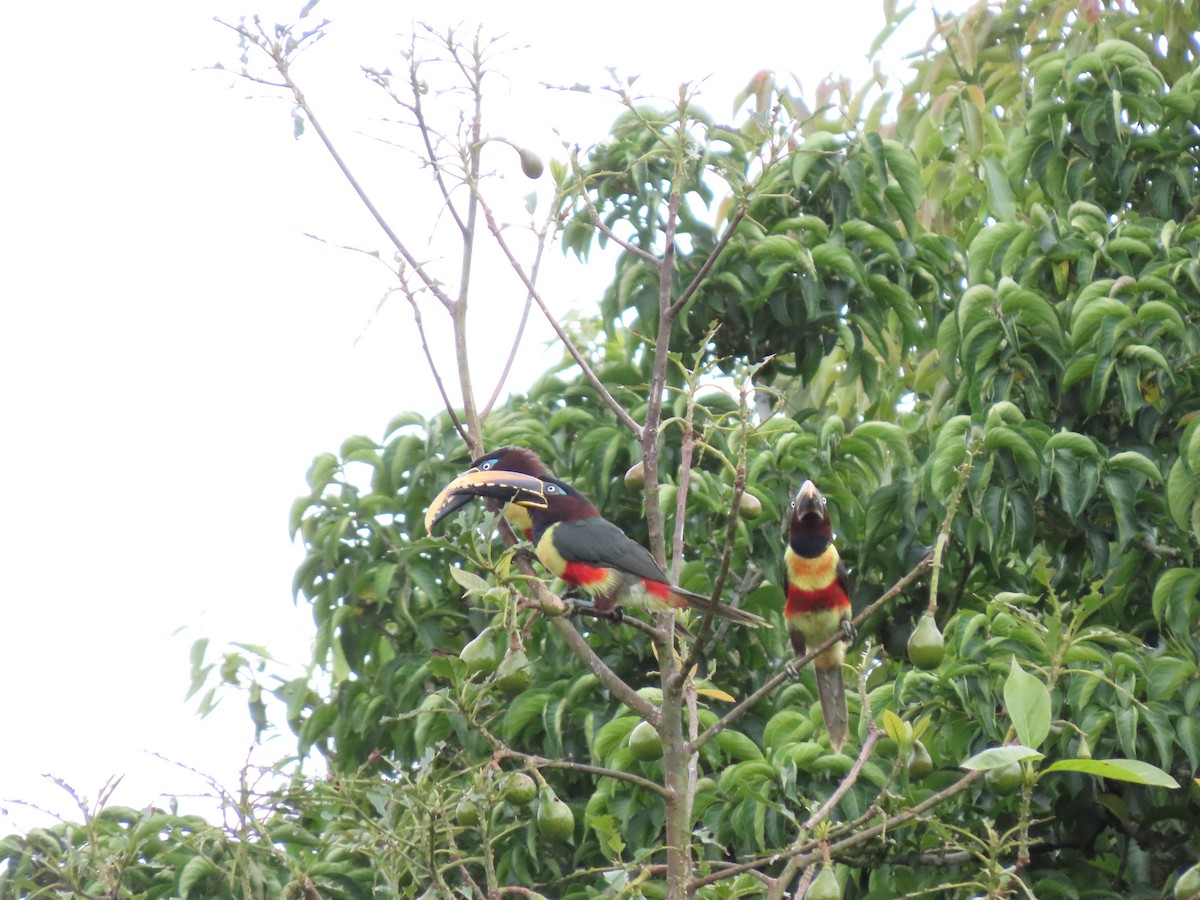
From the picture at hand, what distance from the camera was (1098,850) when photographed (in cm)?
412

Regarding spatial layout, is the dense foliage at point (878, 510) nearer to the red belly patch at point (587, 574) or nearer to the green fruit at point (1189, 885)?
the red belly patch at point (587, 574)

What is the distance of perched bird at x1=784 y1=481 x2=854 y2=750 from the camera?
3.88m

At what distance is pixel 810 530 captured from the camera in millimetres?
3867

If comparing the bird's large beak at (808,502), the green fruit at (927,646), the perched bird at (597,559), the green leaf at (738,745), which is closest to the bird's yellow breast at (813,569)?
the bird's large beak at (808,502)

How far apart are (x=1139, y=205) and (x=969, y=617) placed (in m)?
1.98

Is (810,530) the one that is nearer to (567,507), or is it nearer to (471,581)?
(567,507)

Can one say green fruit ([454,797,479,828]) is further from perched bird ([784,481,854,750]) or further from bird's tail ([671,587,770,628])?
perched bird ([784,481,854,750])

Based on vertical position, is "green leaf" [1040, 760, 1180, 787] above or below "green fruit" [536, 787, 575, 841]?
below

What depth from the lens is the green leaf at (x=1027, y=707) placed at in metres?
2.13

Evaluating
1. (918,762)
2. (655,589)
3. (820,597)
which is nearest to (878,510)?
(820,597)

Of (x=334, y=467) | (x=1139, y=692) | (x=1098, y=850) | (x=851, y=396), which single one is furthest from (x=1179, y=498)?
(x=334, y=467)

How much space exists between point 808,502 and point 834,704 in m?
0.72

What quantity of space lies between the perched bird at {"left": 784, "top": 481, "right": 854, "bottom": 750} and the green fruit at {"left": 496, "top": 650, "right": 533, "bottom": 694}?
149cm

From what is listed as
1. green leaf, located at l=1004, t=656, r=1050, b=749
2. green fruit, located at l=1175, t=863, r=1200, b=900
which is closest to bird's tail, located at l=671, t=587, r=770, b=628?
green leaf, located at l=1004, t=656, r=1050, b=749
